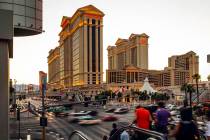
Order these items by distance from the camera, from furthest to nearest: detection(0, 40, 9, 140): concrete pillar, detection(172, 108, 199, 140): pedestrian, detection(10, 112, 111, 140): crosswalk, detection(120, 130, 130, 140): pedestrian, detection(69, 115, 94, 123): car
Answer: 1. detection(69, 115, 94, 123): car
2. detection(10, 112, 111, 140): crosswalk
3. detection(0, 40, 9, 140): concrete pillar
4. detection(120, 130, 130, 140): pedestrian
5. detection(172, 108, 199, 140): pedestrian

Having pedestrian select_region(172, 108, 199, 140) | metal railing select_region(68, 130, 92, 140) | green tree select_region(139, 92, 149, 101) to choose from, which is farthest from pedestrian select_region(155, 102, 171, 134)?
green tree select_region(139, 92, 149, 101)

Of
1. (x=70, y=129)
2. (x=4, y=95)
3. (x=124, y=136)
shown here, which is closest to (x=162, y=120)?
(x=124, y=136)

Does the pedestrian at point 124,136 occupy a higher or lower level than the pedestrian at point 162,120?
lower

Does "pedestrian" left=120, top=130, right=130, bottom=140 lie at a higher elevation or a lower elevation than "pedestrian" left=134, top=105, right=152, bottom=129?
lower

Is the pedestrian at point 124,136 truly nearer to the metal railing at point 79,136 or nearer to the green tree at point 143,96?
the metal railing at point 79,136

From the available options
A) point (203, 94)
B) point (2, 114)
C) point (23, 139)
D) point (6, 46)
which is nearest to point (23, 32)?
point (6, 46)

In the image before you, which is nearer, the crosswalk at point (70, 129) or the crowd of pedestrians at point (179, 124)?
the crowd of pedestrians at point (179, 124)

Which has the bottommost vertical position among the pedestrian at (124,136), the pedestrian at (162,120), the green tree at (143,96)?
the green tree at (143,96)

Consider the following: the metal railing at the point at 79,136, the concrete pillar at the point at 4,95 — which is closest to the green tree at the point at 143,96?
the concrete pillar at the point at 4,95

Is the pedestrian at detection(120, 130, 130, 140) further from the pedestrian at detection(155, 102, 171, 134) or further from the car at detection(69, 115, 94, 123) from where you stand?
the car at detection(69, 115, 94, 123)

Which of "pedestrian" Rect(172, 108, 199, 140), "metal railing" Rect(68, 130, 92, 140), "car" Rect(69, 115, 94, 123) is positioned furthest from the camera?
"car" Rect(69, 115, 94, 123)

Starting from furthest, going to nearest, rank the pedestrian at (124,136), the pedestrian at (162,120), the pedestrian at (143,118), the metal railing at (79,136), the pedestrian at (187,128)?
the pedestrian at (143,118)
the pedestrian at (162,120)
the pedestrian at (124,136)
the pedestrian at (187,128)
the metal railing at (79,136)

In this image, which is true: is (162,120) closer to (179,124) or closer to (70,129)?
(179,124)

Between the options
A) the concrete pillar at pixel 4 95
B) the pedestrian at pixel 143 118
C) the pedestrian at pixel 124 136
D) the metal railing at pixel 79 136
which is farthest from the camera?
the concrete pillar at pixel 4 95
